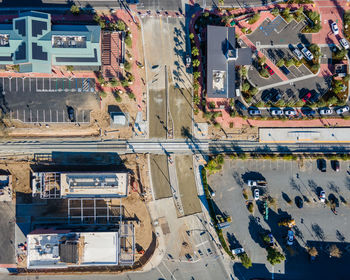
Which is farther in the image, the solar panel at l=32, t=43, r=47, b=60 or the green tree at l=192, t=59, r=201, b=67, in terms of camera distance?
the green tree at l=192, t=59, r=201, b=67

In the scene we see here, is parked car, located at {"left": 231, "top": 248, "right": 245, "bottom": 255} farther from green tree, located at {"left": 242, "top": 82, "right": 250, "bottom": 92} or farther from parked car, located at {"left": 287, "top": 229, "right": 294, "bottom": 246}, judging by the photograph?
green tree, located at {"left": 242, "top": 82, "right": 250, "bottom": 92}

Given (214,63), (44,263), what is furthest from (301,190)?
(44,263)

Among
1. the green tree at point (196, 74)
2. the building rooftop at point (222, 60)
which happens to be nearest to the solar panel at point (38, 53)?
the green tree at point (196, 74)

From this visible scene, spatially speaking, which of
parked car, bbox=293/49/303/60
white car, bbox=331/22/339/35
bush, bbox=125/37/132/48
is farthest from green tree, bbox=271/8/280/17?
bush, bbox=125/37/132/48

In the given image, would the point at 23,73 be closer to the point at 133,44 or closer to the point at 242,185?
the point at 133,44

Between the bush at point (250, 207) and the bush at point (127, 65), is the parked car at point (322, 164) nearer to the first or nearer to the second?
the bush at point (250, 207)

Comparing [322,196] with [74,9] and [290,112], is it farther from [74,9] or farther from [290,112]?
[74,9]

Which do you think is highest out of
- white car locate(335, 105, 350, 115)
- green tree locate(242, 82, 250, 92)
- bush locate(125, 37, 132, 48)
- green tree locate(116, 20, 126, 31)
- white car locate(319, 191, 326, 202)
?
green tree locate(116, 20, 126, 31)
